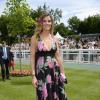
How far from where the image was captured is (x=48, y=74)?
773cm

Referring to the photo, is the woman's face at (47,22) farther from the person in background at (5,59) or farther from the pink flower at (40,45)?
the person in background at (5,59)

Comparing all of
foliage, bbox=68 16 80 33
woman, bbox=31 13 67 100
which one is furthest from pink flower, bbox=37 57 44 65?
foliage, bbox=68 16 80 33

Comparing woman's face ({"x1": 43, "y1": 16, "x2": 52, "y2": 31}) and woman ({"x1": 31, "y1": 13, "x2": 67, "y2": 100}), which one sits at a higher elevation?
woman's face ({"x1": 43, "y1": 16, "x2": 52, "y2": 31})

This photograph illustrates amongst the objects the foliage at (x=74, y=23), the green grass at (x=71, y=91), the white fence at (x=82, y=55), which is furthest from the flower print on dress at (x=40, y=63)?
the foliage at (x=74, y=23)

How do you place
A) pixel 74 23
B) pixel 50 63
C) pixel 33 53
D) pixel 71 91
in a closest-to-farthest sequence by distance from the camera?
1. pixel 33 53
2. pixel 50 63
3. pixel 71 91
4. pixel 74 23

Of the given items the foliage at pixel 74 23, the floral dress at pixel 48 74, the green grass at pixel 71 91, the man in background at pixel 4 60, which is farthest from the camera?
the foliage at pixel 74 23

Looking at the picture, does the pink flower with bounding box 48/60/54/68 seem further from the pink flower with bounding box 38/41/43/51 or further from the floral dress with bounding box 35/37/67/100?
the pink flower with bounding box 38/41/43/51

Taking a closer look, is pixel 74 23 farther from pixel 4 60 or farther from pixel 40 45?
pixel 40 45

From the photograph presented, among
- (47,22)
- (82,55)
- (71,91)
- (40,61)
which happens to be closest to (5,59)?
(71,91)

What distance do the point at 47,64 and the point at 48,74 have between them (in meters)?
0.18

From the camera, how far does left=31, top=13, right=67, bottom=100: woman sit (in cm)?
766

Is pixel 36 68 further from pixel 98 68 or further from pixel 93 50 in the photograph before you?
pixel 93 50

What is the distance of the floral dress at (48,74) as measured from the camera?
7668mm

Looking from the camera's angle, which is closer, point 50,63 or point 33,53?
point 33,53
